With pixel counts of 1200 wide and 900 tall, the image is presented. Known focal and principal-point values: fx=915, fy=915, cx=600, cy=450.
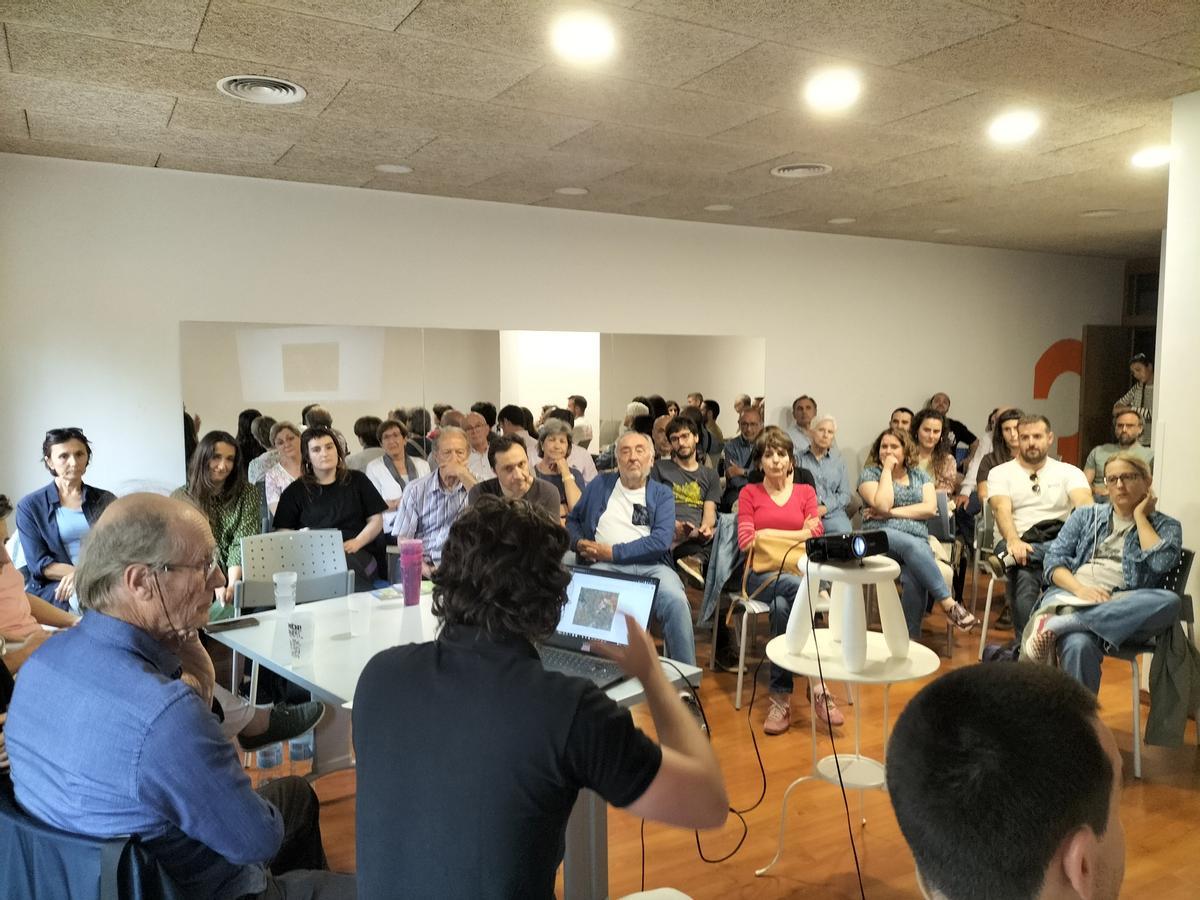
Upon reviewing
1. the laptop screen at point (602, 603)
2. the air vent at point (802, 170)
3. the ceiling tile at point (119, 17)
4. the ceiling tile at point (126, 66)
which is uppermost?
the air vent at point (802, 170)

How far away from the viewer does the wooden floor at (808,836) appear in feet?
9.12

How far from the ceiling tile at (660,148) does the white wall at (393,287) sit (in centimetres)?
153

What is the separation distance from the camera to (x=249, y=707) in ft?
7.77

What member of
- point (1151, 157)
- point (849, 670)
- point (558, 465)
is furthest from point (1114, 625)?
point (558, 465)

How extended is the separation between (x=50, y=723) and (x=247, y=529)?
305 centimetres

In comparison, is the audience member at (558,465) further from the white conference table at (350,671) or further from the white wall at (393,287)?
the white conference table at (350,671)

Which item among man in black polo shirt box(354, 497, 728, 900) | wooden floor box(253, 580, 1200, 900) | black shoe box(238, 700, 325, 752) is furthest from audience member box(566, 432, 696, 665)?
man in black polo shirt box(354, 497, 728, 900)

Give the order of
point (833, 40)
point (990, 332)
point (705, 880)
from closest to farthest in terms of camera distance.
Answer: point (705, 880) → point (833, 40) → point (990, 332)

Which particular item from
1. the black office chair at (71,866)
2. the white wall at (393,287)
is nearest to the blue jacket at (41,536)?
the white wall at (393,287)

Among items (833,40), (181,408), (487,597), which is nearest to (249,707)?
(487,597)

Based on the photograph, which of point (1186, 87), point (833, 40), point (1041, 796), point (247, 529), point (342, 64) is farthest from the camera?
point (247, 529)

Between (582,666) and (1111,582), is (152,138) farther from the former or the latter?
(1111,582)

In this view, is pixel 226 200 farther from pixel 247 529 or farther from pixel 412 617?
pixel 412 617

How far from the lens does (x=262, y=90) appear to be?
11.8ft
